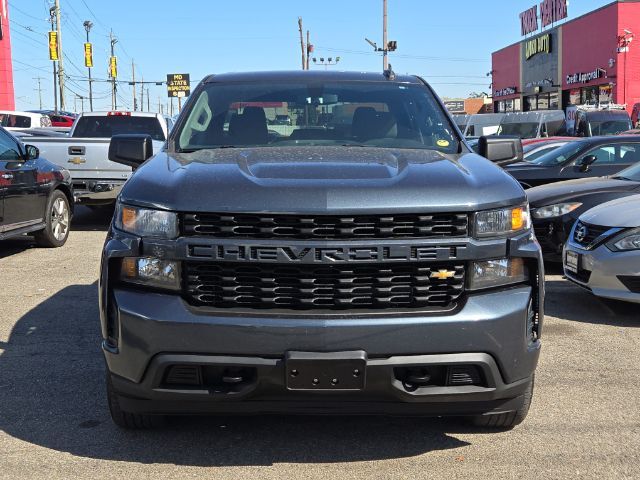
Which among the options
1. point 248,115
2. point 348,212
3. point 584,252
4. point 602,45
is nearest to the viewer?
point 348,212

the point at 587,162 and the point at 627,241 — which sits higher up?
the point at 587,162

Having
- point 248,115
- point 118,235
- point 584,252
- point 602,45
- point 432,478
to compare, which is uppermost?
point 602,45

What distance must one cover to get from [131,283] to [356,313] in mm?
1022

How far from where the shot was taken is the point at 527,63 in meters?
54.3

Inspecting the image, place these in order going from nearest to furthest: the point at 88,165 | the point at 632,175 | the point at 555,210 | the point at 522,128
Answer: the point at 555,210 → the point at 632,175 → the point at 88,165 → the point at 522,128

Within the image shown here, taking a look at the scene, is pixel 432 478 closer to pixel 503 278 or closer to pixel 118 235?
pixel 503 278

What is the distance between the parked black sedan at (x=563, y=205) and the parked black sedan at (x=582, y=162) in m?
1.93

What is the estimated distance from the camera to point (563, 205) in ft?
29.1

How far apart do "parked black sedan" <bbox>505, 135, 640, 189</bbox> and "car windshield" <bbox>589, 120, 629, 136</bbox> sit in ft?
51.6

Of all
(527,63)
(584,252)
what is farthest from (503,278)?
(527,63)

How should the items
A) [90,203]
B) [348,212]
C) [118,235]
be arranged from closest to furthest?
[348,212] → [118,235] → [90,203]

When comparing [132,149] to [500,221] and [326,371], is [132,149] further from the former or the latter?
[500,221]

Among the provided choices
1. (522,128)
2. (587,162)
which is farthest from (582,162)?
(522,128)

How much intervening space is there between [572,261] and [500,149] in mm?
2616
